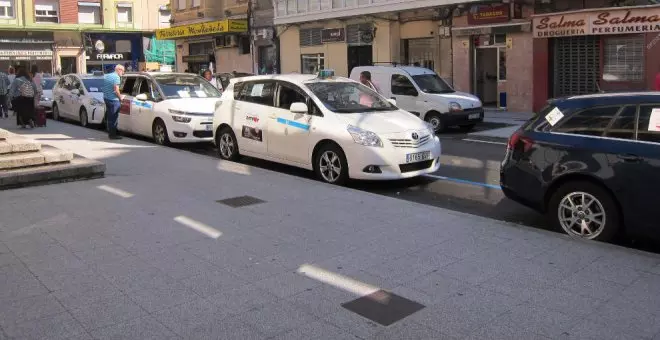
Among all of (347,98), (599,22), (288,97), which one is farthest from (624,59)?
(288,97)

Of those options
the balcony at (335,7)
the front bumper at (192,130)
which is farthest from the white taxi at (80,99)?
the balcony at (335,7)

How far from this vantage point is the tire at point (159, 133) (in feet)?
44.3

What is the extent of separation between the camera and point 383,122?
364 inches

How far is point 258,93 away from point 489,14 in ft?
40.7

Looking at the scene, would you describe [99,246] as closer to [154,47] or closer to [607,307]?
[607,307]

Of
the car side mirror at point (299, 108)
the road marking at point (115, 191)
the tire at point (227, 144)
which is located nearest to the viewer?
the road marking at point (115, 191)

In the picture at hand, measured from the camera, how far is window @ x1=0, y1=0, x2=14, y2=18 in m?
43.9

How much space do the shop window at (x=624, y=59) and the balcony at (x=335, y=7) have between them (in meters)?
4.52

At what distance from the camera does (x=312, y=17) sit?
1077 inches

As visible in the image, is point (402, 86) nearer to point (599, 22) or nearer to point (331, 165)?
point (599, 22)

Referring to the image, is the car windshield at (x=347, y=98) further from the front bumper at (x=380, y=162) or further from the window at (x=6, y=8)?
the window at (x=6, y=8)

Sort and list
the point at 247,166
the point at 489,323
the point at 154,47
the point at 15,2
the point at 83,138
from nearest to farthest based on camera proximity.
Answer: the point at 489,323 → the point at 247,166 → the point at 83,138 → the point at 15,2 → the point at 154,47

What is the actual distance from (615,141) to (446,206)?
2.53 m

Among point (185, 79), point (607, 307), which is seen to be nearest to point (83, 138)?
point (185, 79)
